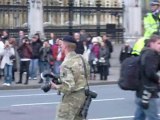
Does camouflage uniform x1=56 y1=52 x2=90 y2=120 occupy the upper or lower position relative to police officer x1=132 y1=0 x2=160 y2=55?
lower

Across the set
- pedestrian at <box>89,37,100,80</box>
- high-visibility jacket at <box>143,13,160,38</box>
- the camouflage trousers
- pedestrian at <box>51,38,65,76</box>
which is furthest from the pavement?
the camouflage trousers

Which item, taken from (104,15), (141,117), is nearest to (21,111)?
(141,117)

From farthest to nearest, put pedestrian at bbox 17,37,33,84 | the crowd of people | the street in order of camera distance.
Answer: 1. pedestrian at bbox 17,37,33,84
2. the crowd of people
3. the street

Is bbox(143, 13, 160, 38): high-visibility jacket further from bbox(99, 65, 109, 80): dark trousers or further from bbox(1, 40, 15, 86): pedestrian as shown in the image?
bbox(99, 65, 109, 80): dark trousers

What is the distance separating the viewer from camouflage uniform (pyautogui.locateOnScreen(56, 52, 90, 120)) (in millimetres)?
9062

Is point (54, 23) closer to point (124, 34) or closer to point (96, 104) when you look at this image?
point (124, 34)

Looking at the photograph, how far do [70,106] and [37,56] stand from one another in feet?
51.2

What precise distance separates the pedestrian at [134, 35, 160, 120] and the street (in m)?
4.82

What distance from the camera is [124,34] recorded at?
3216 centimetres

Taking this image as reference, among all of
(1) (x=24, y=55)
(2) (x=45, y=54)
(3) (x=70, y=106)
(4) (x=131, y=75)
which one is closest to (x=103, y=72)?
(2) (x=45, y=54)

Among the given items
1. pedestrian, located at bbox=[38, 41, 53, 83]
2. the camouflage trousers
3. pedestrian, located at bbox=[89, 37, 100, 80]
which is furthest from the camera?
pedestrian, located at bbox=[89, 37, 100, 80]

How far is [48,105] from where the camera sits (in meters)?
17.0

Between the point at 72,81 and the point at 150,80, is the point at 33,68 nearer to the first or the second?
the point at 150,80

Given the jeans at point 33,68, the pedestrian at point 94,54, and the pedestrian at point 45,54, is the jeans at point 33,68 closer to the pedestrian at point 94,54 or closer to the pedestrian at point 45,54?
the pedestrian at point 45,54
